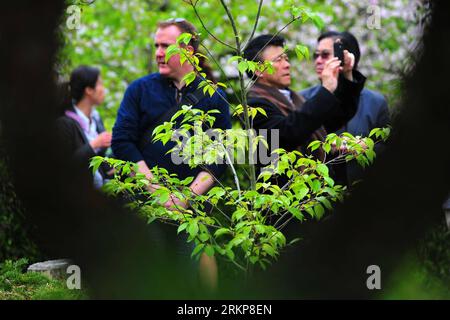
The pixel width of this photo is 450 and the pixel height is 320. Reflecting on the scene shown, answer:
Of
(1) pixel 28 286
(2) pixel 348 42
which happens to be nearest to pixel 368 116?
(2) pixel 348 42

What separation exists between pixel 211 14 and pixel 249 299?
18.7 ft

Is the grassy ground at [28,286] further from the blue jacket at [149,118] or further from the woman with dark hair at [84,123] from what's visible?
the blue jacket at [149,118]

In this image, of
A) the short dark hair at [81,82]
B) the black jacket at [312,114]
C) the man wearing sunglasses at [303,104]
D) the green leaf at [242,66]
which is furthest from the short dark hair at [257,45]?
the short dark hair at [81,82]

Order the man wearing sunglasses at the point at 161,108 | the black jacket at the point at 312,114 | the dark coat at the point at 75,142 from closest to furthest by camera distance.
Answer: the black jacket at the point at 312,114 < the man wearing sunglasses at the point at 161,108 < the dark coat at the point at 75,142

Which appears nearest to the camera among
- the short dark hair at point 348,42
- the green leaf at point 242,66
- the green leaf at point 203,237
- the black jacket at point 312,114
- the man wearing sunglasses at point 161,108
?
the green leaf at point 242,66

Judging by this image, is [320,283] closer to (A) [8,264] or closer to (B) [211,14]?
(A) [8,264]

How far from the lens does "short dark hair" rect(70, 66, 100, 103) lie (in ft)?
17.3

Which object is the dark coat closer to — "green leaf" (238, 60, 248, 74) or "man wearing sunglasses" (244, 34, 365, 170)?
"man wearing sunglasses" (244, 34, 365, 170)

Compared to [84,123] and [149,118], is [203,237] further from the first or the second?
[84,123]

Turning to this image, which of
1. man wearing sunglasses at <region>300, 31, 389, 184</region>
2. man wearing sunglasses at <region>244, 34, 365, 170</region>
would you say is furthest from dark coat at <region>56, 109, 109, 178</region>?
man wearing sunglasses at <region>300, 31, 389, 184</region>

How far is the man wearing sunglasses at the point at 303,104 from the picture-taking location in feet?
13.3

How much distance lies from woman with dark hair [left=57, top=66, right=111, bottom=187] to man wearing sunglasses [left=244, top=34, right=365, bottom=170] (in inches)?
43.3

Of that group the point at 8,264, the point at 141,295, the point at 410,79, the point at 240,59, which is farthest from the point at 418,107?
the point at 8,264

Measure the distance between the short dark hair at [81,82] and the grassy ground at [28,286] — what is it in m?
1.21
